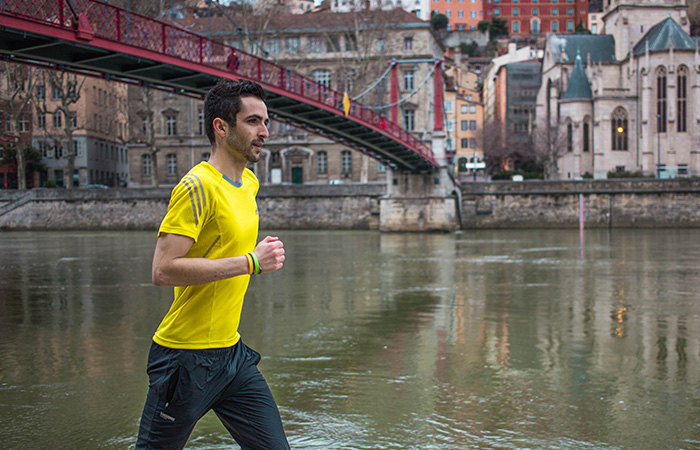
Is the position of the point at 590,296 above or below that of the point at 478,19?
below

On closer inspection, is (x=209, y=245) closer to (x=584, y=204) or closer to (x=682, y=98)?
(x=584, y=204)

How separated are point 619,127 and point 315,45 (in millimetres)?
22798

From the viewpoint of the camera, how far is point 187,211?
253cm

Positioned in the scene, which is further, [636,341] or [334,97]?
[334,97]

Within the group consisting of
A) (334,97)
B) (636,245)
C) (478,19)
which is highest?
(478,19)

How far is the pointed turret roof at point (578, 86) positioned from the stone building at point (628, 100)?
7 centimetres

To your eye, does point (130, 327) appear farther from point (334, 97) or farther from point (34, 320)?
point (334, 97)

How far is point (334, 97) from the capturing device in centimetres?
2570

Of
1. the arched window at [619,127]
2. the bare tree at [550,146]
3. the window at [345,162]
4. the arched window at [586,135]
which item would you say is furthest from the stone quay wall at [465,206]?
the arched window at [586,135]

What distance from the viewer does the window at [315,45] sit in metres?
51.1

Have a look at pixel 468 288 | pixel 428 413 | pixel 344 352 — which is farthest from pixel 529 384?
pixel 468 288

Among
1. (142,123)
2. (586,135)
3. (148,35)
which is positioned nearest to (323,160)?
(142,123)

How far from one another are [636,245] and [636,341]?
62.5ft

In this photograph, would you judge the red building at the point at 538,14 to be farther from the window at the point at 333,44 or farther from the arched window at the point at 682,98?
the window at the point at 333,44
